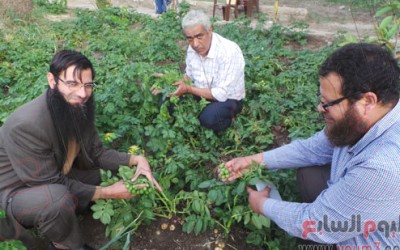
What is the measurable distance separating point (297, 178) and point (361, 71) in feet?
3.46

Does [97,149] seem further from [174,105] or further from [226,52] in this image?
[226,52]

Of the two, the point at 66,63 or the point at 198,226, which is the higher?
the point at 66,63

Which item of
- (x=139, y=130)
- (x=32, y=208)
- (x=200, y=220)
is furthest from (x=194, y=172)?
(x=32, y=208)

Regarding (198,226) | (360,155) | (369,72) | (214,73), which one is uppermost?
(369,72)

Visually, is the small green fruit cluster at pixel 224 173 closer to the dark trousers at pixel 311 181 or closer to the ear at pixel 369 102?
the dark trousers at pixel 311 181

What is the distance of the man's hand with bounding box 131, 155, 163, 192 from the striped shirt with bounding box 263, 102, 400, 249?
30.6 inches

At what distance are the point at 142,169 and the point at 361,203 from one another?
136 cm

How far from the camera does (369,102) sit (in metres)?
1.60

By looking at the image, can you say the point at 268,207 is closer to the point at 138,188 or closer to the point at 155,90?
the point at 138,188

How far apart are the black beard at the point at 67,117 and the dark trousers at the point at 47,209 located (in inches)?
10.7

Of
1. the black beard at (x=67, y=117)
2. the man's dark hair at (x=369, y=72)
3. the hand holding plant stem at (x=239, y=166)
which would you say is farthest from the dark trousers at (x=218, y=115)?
the man's dark hair at (x=369, y=72)

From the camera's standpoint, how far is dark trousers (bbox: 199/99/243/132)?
3.18 metres

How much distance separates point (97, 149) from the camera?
8.45 ft

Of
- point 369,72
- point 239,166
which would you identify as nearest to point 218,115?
point 239,166
